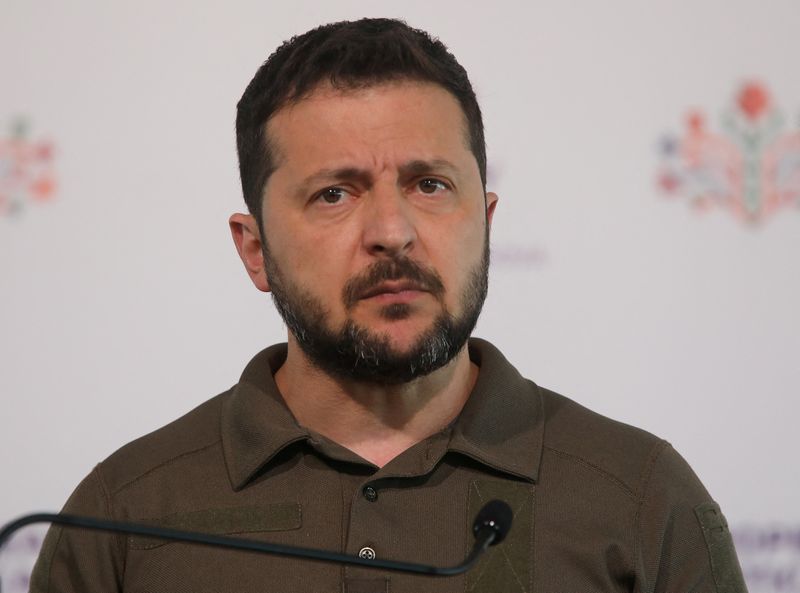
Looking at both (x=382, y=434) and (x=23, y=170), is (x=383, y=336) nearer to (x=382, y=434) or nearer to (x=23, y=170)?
(x=382, y=434)

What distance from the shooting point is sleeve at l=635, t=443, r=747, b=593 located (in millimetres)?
1577

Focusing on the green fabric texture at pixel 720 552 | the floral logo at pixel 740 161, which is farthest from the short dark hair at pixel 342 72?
the floral logo at pixel 740 161

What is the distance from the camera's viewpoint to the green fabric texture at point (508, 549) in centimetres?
154

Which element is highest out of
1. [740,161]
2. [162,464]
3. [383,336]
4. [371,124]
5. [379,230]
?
[740,161]

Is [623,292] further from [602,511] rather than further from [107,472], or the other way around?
[107,472]

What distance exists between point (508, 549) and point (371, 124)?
495 mm

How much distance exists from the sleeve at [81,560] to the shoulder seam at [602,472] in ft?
1.67

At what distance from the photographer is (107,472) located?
170 cm

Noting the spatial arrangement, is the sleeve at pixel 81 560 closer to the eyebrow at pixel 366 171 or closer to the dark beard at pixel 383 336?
the dark beard at pixel 383 336

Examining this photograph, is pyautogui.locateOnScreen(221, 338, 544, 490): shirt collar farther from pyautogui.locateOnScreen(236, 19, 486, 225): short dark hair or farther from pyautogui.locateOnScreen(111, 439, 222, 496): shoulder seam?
pyautogui.locateOnScreen(236, 19, 486, 225): short dark hair

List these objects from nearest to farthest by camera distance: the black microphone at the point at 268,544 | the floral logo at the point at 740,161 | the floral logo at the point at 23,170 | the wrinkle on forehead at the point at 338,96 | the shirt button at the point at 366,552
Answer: the black microphone at the point at 268,544
the shirt button at the point at 366,552
the wrinkle on forehead at the point at 338,96
the floral logo at the point at 23,170
the floral logo at the point at 740,161

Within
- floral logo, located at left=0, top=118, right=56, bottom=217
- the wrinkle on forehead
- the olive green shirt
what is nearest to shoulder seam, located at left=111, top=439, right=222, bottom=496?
the olive green shirt

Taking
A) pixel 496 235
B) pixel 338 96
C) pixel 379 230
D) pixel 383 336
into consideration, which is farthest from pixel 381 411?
pixel 496 235

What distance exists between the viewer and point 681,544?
160 centimetres
